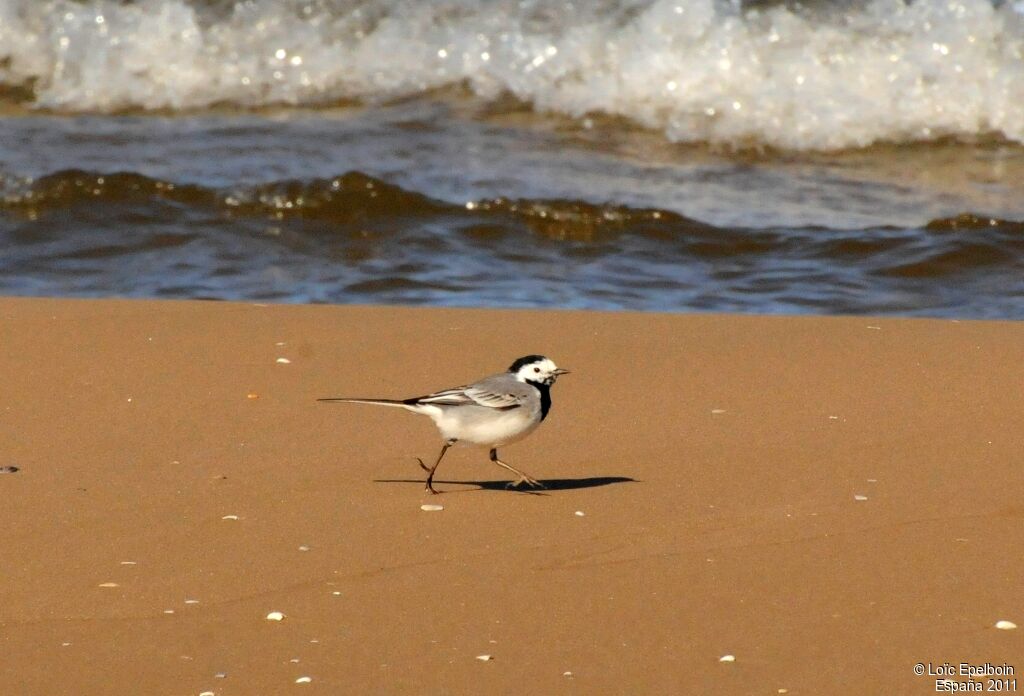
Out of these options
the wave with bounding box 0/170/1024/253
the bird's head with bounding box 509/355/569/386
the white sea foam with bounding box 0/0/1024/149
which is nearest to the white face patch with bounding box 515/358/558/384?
the bird's head with bounding box 509/355/569/386

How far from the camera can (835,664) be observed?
3887mm

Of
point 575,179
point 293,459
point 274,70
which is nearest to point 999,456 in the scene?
point 293,459

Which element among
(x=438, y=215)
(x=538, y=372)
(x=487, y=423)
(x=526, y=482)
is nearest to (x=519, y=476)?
(x=526, y=482)

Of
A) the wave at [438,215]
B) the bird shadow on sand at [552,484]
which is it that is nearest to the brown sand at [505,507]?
the bird shadow on sand at [552,484]

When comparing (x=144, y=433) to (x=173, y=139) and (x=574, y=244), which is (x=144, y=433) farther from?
(x=173, y=139)

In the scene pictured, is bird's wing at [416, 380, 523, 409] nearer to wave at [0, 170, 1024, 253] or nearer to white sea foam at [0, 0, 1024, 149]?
wave at [0, 170, 1024, 253]

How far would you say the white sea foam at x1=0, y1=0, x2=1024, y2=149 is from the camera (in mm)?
14094

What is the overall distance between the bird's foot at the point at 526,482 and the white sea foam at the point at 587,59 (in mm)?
8734

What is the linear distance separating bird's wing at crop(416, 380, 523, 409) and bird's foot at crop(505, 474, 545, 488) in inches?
11.0

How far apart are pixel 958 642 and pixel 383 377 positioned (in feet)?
11.4

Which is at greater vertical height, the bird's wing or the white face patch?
the white face patch

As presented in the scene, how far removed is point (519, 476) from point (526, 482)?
16 centimetres

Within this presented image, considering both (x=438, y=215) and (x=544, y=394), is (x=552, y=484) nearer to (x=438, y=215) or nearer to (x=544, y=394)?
(x=544, y=394)

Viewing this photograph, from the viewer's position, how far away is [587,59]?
1509 cm
